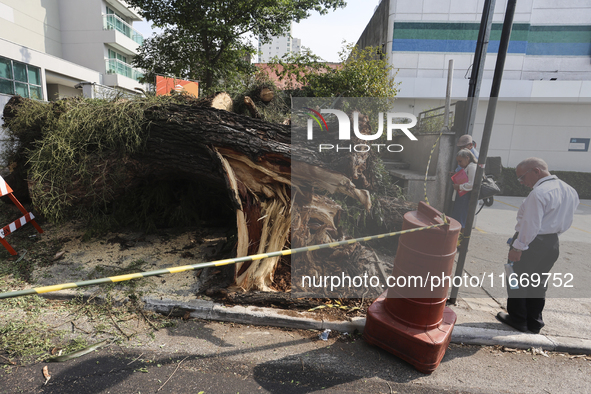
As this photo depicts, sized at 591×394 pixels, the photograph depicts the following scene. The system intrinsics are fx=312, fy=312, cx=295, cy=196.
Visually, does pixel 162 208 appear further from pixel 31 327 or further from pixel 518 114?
pixel 518 114

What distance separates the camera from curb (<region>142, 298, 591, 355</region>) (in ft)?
10.0

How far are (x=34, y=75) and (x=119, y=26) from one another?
17.3 m

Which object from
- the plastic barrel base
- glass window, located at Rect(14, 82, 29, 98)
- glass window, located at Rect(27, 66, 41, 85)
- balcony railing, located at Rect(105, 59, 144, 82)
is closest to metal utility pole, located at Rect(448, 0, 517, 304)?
the plastic barrel base

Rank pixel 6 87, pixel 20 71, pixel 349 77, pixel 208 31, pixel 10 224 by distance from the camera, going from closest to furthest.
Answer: pixel 10 224, pixel 349 77, pixel 208 31, pixel 6 87, pixel 20 71

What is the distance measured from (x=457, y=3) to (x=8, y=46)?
63.6 ft

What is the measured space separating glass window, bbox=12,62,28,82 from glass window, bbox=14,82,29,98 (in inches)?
9.0

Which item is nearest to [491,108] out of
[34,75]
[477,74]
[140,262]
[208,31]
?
[477,74]

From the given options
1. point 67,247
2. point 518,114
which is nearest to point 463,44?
point 518,114

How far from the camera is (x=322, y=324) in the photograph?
3248 mm

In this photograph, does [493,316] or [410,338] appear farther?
[493,316]

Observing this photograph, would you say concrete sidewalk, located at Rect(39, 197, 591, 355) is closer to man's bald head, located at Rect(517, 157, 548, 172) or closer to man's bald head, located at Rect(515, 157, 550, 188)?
man's bald head, located at Rect(515, 157, 550, 188)

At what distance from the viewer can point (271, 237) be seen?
410cm

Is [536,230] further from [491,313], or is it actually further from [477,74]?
[477,74]

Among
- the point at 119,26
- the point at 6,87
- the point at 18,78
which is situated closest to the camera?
the point at 6,87
